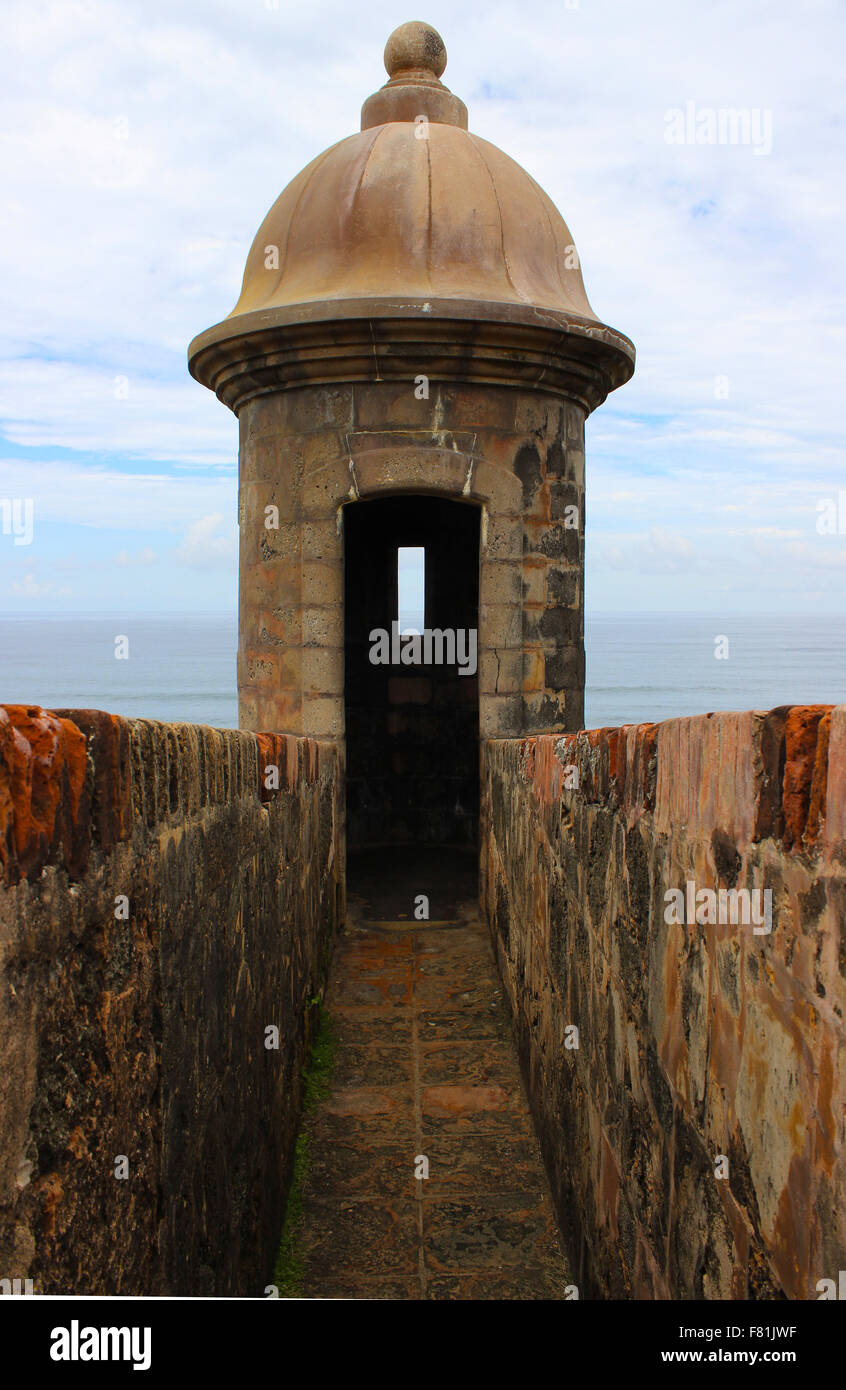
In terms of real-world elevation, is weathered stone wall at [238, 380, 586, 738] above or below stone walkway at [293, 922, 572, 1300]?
above

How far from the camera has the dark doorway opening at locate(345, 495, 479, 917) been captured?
31.6ft

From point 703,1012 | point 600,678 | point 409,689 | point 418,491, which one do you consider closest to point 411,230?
point 418,491

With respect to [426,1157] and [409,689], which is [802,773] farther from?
[409,689]

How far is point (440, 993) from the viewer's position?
17.5ft

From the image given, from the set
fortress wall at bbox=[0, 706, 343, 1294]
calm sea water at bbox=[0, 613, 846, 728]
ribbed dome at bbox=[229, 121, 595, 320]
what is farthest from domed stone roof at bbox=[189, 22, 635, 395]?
calm sea water at bbox=[0, 613, 846, 728]

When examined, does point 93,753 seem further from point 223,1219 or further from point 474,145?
point 474,145

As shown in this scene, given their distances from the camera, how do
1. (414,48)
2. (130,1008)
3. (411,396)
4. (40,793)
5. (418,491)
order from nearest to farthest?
1. (40,793)
2. (130,1008)
3. (411,396)
4. (418,491)
5. (414,48)

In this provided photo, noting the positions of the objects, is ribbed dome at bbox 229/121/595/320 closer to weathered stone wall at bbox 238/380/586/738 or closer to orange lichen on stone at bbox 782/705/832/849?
weathered stone wall at bbox 238/380/586/738

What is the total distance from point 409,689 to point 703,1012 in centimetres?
825

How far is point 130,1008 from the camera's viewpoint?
1.49 metres

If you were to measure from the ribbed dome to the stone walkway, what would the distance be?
363 cm

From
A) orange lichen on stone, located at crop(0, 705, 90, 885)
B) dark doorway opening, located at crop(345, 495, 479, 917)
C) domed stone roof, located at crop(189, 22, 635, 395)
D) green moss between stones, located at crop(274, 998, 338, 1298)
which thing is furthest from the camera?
dark doorway opening, located at crop(345, 495, 479, 917)

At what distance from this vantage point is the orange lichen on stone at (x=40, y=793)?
1107mm

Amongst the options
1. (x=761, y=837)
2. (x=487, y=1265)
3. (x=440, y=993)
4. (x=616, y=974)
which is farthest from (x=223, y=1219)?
(x=440, y=993)
